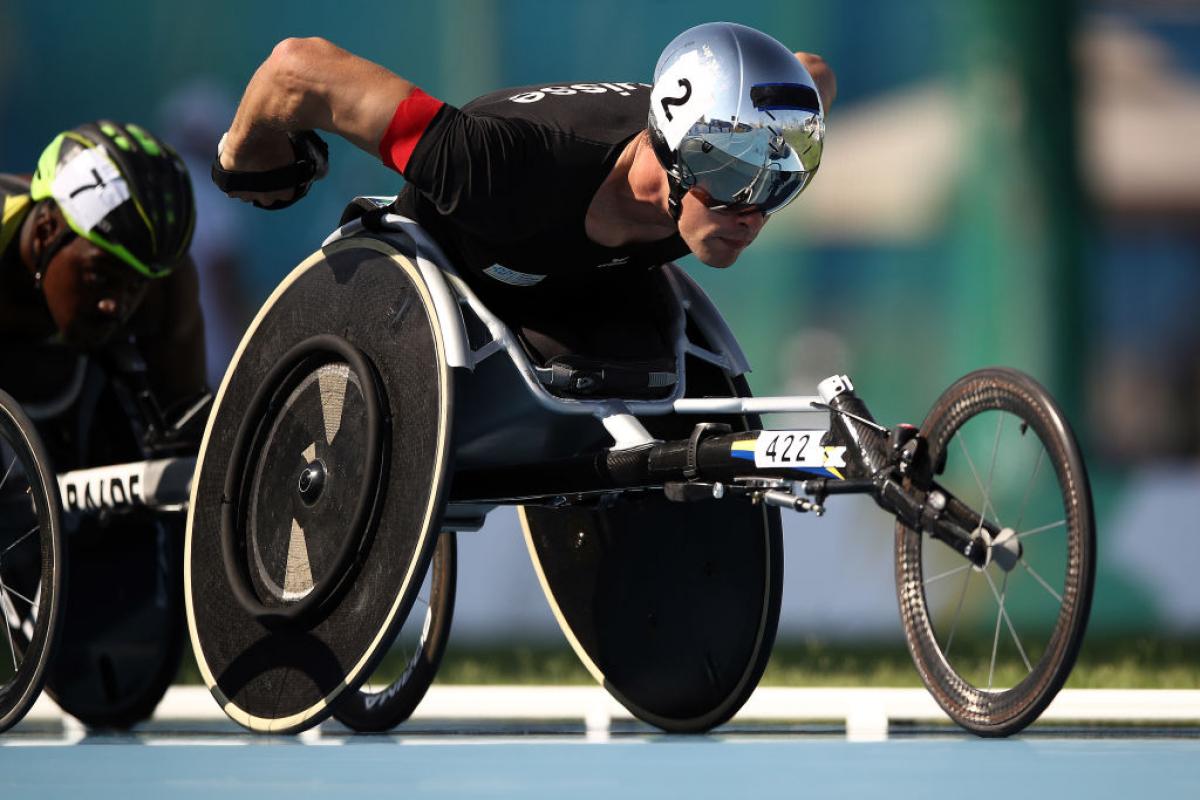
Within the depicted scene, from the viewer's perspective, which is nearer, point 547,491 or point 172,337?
point 547,491

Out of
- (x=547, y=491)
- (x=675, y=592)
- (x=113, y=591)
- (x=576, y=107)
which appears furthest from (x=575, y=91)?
(x=113, y=591)

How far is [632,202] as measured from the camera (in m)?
5.46

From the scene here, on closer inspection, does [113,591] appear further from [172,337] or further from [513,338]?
[513,338]

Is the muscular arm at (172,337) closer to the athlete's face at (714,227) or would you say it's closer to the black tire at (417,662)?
the black tire at (417,662)

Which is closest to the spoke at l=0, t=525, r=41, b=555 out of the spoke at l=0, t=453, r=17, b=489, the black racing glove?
the spoke at l=0, t=453, r=17, b=489

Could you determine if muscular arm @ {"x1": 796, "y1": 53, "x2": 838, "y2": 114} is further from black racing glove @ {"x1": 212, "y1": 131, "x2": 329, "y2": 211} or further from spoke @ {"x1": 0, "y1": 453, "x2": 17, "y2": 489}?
spoke @ {"x1": 0, "y1": 453, "x2": 17, "y2": 489}

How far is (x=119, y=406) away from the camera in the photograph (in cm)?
709

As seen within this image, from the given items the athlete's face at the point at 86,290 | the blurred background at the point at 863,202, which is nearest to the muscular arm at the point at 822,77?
the athlete's face at the point at 86,290

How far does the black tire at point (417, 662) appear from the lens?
21.6 ft

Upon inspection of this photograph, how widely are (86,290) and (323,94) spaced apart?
1572 millimetres

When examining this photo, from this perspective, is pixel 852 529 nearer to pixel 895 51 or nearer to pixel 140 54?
pixel 895 51

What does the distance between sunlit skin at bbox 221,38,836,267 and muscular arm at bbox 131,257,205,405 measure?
5.26ft

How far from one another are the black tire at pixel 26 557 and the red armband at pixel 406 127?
137 centimetres

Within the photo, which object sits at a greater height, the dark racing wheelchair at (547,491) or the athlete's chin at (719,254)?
the athlete's chin at (719,254)
